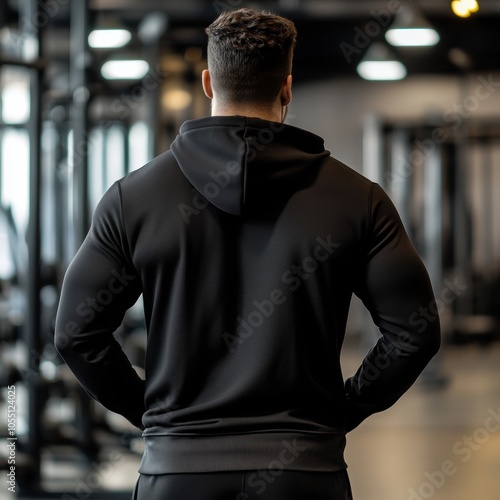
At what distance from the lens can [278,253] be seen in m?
1.39

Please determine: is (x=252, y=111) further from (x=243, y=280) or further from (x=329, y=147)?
(x=329, y=147)

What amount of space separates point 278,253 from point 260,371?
18cm

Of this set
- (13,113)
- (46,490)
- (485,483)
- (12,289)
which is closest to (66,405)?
(12,289)

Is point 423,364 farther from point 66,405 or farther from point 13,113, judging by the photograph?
point 13,113

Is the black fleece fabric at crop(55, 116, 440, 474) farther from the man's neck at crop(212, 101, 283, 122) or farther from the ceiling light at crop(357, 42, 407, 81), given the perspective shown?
the ceiling light at crop(357, 42, 407, 81)

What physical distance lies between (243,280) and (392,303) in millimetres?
239

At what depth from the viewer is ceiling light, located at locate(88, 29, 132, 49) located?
6.46 meters

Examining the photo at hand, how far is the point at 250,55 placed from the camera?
4.63 feet

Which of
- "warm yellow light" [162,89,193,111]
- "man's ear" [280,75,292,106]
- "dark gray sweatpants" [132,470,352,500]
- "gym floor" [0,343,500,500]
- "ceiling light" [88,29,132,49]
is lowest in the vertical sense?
"gym floor" [0,343,500,500]

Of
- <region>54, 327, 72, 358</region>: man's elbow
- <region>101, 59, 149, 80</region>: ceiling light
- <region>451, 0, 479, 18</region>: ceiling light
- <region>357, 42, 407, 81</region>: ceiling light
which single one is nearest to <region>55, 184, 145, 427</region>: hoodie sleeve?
<region>54, 327, 72, 358</region>: man's elbow

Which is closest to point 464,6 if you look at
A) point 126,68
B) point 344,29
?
point 126,68

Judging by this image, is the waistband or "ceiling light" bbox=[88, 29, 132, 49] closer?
A: the waistband

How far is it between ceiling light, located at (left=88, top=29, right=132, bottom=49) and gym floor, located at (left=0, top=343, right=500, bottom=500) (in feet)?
9.54

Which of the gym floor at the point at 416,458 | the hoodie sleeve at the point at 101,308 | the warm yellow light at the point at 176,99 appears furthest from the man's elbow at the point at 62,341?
the warm yellow light at the point at 176,99
